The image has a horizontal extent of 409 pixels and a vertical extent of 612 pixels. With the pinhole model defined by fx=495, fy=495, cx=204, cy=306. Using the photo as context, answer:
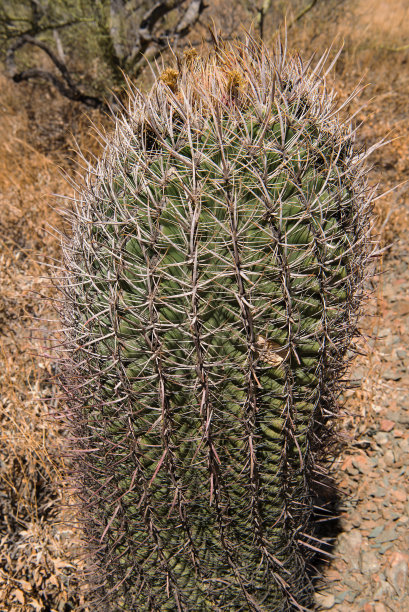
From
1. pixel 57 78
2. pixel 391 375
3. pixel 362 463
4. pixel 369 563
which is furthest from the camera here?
pixel 57 78

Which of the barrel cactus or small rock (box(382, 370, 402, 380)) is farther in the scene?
small rock (box(382, 370, 402, 380))

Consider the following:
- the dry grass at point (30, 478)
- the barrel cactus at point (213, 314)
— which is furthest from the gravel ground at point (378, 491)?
the dry grass at point (30, 478)

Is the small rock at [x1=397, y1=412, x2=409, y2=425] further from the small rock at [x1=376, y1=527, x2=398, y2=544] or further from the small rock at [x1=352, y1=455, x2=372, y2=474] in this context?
the small rock at [x1=376, y1=527, x2=398, y2=544]

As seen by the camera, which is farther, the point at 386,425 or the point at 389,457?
the point at 386,425

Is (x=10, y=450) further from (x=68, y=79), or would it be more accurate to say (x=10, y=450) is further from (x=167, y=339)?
(x=68, y=79)

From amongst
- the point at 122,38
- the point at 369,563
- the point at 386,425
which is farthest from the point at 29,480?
the point at 122,38

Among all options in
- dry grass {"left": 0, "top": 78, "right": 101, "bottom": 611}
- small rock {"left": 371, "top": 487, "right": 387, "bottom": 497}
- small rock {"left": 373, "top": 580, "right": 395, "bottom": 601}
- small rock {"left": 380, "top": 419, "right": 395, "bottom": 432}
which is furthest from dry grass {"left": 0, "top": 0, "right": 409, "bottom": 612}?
small rock {"left": 373, "top": 580, "right": 395, "bottom": 601}

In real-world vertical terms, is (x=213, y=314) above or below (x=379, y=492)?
above

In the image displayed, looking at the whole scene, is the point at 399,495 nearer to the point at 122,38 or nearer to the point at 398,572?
the point at 398,572
